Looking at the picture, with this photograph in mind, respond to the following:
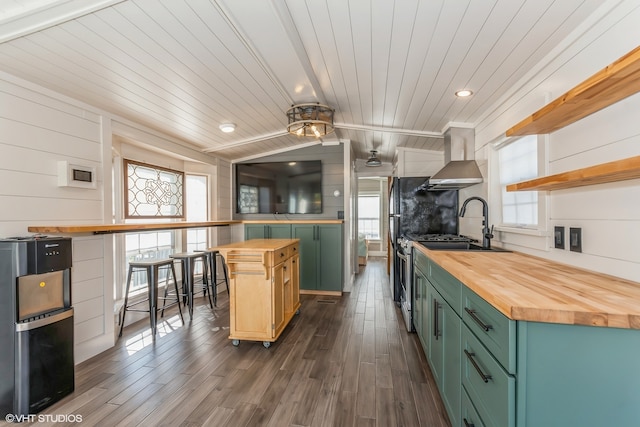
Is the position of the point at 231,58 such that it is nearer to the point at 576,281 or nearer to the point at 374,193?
the point at 576,281

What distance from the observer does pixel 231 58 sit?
2012 mm

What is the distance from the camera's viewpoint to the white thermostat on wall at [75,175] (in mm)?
2264

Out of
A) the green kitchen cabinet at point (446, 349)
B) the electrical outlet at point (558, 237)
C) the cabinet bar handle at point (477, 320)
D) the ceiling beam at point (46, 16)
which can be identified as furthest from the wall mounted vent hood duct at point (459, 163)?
the ceiling beam at point (46, 16)

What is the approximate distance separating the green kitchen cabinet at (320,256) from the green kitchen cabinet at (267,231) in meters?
0.12

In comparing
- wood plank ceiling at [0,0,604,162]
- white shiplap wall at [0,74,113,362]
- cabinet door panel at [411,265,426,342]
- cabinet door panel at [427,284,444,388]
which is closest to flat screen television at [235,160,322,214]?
wood plank ceiling at [0,0,604,162]

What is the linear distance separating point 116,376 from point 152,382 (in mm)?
334

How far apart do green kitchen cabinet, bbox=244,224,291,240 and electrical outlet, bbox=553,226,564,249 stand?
3.51 metres

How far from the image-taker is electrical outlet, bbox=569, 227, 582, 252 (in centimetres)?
145

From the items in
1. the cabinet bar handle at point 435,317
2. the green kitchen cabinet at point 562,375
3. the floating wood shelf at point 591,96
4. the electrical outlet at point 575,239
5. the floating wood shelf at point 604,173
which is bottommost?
the cabinet bar handle at point 435,317

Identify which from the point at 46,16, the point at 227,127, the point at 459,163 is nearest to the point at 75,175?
the point at 46,16

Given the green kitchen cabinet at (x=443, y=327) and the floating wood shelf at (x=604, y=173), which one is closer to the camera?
the floating wood shelf at (x=604, y=173)

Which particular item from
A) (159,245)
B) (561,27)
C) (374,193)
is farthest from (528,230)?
(374,193)

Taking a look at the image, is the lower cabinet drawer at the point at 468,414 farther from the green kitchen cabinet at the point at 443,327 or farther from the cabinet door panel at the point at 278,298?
the cabinet door panel at the point at 278,298

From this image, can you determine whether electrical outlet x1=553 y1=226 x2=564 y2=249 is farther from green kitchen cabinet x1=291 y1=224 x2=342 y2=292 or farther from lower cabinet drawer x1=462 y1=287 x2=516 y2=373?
green kitchen cabinet x1=291 y1=224 x2=342 y2=292
